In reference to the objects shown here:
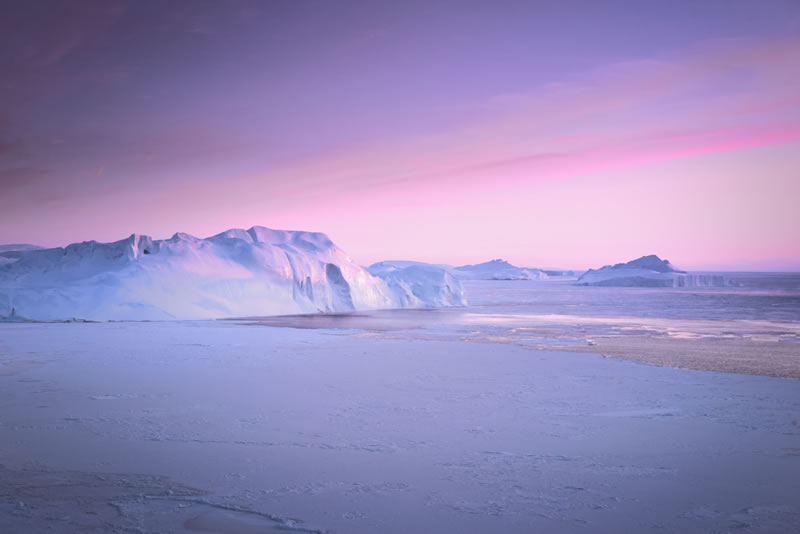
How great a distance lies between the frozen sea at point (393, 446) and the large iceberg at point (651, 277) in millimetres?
60705

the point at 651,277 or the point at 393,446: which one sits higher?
the point at 651,277

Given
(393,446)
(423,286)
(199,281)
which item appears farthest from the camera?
(423,286)

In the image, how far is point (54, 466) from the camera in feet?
13.6

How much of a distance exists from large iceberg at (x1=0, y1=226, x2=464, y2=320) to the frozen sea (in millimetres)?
10655

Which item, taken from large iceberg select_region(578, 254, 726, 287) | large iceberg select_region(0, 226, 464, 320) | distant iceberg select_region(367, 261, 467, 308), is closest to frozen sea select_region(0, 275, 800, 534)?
large iceberg select_region(0, 226, 464, 320)

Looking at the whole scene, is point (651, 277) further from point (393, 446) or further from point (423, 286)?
point (393, 446)

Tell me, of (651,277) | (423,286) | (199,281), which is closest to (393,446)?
(199,281)

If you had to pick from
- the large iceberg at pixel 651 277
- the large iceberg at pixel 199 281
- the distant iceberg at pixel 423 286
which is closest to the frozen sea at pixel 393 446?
the large iceberg at pixel 199 281

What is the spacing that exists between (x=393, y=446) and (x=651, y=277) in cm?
6888

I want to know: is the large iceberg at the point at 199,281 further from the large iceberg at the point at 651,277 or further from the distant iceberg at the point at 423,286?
the large iceberg at the point at 651,277

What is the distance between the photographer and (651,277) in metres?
66.6

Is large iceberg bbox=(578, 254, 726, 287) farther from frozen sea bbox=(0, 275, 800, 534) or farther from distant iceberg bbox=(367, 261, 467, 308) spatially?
frozen sea bbox=(0, 275, 800, 534)

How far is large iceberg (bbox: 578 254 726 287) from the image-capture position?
2579 inches

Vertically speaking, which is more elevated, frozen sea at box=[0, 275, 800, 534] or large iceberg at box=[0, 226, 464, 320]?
large iceberg at box=[0, 226, 464, 320]
